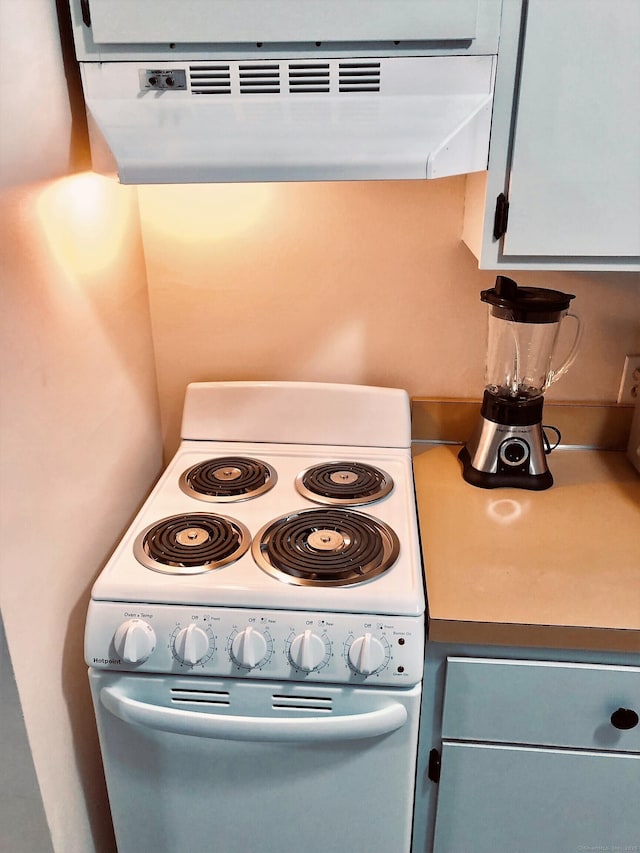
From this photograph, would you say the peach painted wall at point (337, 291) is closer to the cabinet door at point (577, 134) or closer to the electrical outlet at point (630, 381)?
the electrical outlet at point (630, 381)

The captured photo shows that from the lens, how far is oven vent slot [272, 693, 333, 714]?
1097 mm

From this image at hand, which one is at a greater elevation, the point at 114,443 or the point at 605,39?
the point at 605,39

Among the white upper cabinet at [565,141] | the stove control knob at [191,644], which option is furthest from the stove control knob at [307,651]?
the white upper cabinet at [565,141]

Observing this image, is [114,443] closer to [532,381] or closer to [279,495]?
[279,495]

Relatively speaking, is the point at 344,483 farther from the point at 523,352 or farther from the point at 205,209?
the point at 205,209

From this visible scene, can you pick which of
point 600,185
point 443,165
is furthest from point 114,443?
point 600,185

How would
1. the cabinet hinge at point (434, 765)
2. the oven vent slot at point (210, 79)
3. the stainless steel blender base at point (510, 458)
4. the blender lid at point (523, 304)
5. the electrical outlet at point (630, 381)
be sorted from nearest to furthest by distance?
the oven vent slot at point (210, 79) < the cabinet hinge at point (434, 765) < the blender lid at point (523, 304) < the stainless steel blender base at point (510, 458) < the electrical outlet at point (630, 381)

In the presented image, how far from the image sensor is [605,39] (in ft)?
3.41

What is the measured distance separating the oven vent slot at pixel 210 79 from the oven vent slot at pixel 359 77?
181mm

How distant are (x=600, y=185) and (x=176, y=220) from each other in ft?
2.92

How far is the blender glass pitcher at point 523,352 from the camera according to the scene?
4.54 feet

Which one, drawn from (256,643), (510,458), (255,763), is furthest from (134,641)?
(510,458)

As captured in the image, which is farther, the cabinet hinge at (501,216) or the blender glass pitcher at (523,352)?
the blender glass pitcher at (523,352)

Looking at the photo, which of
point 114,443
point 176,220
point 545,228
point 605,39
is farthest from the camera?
point 176,220
